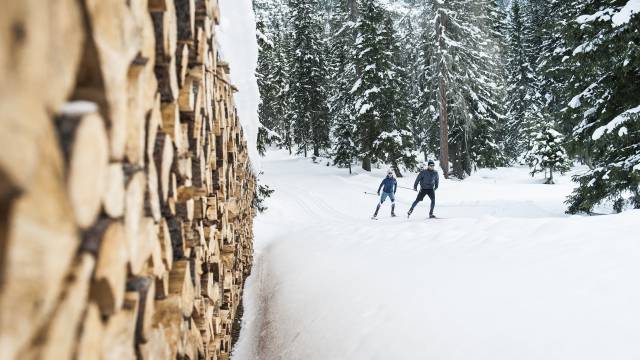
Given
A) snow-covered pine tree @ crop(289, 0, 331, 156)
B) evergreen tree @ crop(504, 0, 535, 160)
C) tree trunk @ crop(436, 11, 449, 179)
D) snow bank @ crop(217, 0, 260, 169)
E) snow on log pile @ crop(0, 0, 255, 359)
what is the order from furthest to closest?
evergreen tree @ crop(504, 0, 535, 160) → snow-covered pine tree @ crop(289, 0, 331, 156) → tree trunk @ crop(436, 11, 449, 179) → snow bank @ crop(217, 0, 260, 169) → snow on log pile @ crop(0, 0, 255, 359)

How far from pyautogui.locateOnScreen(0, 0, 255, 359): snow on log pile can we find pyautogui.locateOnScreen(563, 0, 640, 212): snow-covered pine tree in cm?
859

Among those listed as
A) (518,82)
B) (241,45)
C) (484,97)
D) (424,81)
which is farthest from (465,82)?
(241,45)

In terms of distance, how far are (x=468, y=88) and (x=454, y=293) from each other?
19632 mm

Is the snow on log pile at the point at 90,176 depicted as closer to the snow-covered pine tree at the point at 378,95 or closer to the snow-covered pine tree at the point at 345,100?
the snow-covered pine tree at the point at 378,95

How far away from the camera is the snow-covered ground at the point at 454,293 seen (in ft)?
10.1

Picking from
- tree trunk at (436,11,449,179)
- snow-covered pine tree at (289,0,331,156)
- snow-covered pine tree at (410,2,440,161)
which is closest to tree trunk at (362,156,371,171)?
snow-covered pine tree at (410,2,440,161)

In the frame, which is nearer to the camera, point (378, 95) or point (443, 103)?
point (443, 103)

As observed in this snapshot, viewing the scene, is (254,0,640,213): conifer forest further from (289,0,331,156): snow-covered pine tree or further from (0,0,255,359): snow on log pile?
(0,0,255,359): snow on log pile

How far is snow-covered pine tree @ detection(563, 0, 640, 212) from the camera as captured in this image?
789 cm

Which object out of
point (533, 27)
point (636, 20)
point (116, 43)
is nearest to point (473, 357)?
point (116, 43)

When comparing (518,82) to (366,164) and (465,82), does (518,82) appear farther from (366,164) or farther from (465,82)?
(366,164)

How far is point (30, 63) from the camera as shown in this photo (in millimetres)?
714

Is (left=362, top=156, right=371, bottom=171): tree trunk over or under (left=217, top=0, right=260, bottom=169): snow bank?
under

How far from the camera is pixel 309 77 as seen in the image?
1302 inches
